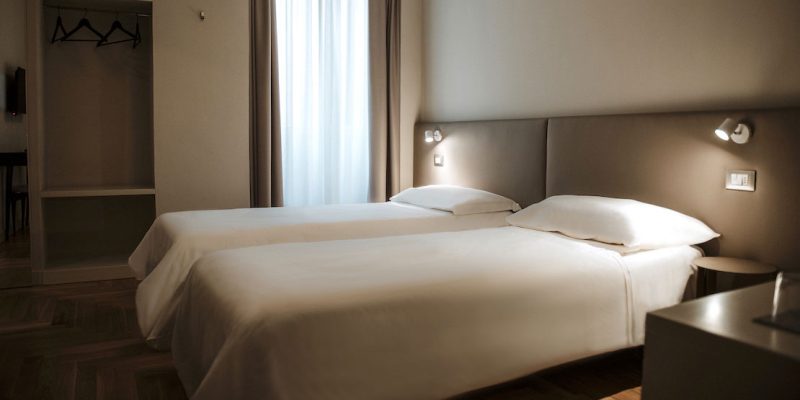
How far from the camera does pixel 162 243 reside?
3.04 metres

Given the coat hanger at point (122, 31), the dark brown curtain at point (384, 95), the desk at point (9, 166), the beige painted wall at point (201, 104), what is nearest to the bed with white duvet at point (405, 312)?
the beige painted wall at point (201, 104)

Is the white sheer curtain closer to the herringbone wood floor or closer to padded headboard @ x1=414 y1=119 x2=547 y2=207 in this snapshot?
padded headboard @ x1=414 y1=119 x2=547 y2=207

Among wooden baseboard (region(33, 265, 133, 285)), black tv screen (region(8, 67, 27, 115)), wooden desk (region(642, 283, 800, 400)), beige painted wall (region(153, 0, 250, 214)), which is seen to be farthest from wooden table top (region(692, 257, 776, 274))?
black tv screen (region(8, 67, 27, 115))

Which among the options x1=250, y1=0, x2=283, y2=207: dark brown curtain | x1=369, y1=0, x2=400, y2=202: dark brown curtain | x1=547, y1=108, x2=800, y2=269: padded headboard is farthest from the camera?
x1=369, y1=0, x2=400, y2=202: dark brown curtain

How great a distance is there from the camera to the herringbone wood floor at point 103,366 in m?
2.25

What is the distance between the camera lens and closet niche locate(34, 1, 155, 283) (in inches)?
157

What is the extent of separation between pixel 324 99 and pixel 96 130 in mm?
1644

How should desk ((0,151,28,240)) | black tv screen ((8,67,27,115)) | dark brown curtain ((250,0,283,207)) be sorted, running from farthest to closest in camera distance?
black tv screen ((8,67,27,115)) < desk ((0,151,28,240)) < dark brown curtain ((250,0,283,207))

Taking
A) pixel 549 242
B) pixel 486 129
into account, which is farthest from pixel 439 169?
pixel 549 242

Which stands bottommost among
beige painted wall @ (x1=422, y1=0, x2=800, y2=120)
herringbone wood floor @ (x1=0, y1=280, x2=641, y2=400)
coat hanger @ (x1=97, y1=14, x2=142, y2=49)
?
herringbone wood floor @ (x1=0, y1=280, x2=641, y2=400)

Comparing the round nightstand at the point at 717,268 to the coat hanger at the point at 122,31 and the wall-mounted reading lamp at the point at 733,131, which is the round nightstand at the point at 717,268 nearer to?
the wall-mounted reading lamp at the point at 733,131

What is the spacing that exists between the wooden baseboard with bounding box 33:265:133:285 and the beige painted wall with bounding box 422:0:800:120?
257 cm

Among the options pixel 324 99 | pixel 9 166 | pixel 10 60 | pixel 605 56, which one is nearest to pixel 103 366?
pixel 324 99

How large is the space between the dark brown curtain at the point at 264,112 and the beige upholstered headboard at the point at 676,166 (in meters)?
1.53
